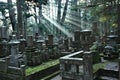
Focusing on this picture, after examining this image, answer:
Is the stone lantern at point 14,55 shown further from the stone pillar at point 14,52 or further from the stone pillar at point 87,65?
the stone pillar at point 87,65

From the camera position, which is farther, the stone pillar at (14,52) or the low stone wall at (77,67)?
the stone pillar at (14,52)

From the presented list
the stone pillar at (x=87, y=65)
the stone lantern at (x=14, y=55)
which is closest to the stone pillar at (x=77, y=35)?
the stone lantern at (x=14, y=55)

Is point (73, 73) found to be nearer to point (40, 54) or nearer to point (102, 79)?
point (102, 79)

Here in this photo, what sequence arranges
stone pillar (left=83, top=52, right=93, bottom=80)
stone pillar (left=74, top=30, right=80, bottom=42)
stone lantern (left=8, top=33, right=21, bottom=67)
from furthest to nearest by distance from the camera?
stone pillar (left=74, top=30, right=80, bottom=42), stone lantern (left=8, top=33, right=21, bottom=67), stone pillar (left=83, top=52, right=93, bottom=80)

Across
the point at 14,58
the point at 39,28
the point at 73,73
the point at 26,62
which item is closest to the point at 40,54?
the point at 26,62

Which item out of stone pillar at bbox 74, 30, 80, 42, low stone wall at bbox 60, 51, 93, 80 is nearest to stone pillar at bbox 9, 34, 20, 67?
low stone wall at bbox 60, 51, 93, 80

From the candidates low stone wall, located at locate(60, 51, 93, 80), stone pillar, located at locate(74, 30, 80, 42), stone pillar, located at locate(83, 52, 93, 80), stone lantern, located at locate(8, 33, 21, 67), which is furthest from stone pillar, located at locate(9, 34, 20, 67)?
stone pillar, located at locate(74, 30, 80, 42)

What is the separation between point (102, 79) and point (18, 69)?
396cm

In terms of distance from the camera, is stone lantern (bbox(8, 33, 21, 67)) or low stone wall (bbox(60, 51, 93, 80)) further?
stone lantern (bbox(8, 33, 21, 67))

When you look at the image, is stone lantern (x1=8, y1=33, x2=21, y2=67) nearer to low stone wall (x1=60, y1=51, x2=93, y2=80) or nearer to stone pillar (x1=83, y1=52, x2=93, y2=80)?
low stone wall (x1=60, y1=51, x2=93, y2=80)

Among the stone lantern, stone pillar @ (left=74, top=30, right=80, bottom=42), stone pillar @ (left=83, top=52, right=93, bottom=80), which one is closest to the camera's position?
stone pillar @ (left=83, top=52, right=93, bottom=80)

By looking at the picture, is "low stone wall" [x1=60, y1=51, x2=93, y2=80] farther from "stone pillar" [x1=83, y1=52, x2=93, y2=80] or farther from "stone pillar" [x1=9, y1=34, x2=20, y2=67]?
"stone pillar" [x1=9, y1=34, x2=20, y2=67]

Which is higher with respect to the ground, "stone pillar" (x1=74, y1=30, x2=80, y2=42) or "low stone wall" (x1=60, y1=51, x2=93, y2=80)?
"stone pillar" (x1=74, y1=30, x2=80, y2=42)

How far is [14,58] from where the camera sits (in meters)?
9.16
